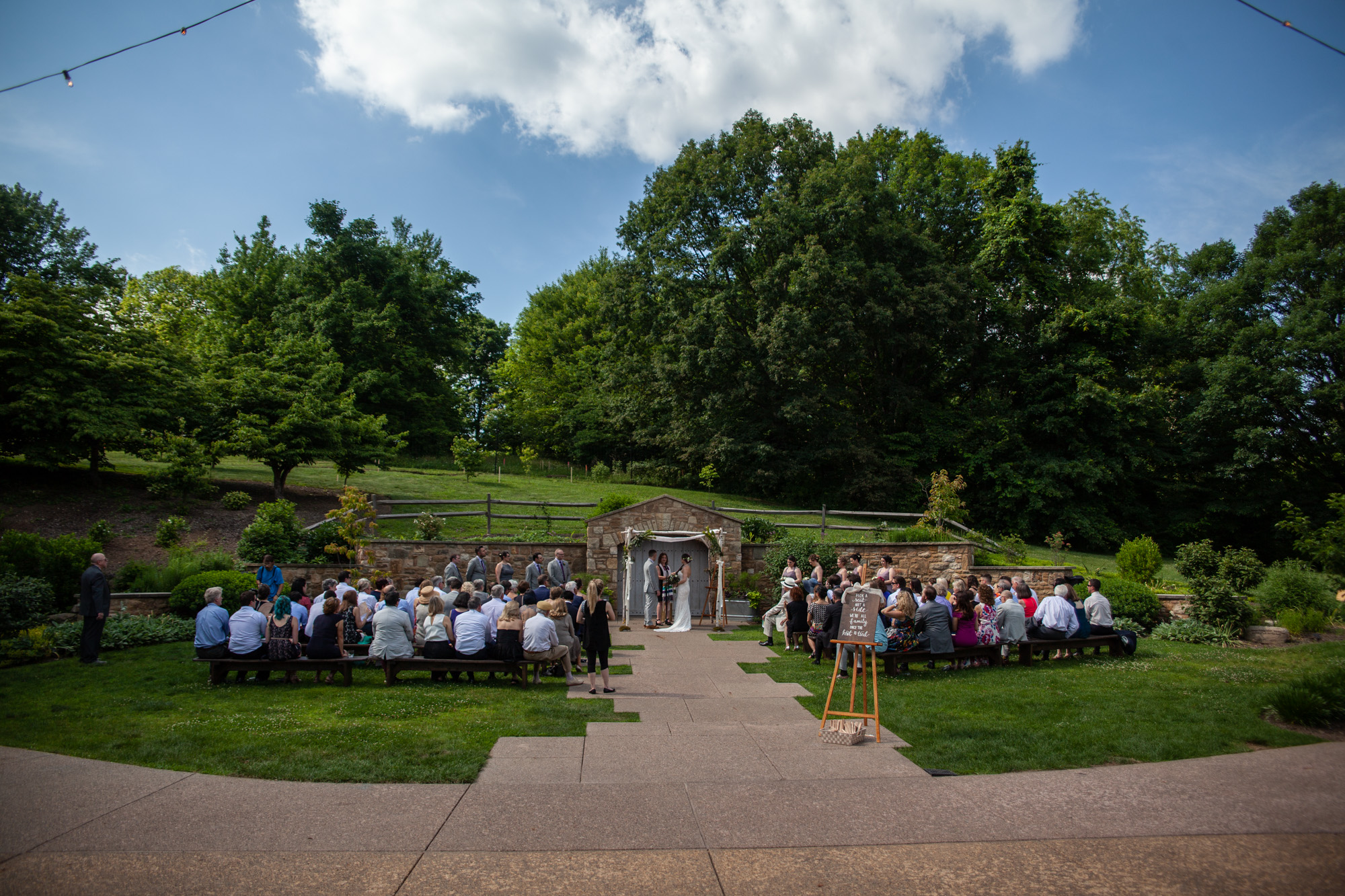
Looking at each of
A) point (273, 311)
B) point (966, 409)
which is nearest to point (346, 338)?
point (273, 311)

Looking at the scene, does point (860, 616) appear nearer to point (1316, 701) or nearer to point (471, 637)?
point (1316, 701)

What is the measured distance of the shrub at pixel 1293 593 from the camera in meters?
14.1

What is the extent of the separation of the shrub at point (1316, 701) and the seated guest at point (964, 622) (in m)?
3.96

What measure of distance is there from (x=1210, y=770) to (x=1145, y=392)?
27.5 metres

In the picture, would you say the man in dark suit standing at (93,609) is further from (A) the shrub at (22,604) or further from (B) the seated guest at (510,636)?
(B) the seated guest at (510,636)

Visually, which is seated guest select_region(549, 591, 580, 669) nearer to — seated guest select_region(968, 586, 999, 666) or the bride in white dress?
the bride in white dress

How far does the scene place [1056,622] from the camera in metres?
11.7

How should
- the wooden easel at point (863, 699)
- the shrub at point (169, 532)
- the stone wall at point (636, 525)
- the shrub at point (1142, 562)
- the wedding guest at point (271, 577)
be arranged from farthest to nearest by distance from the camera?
the shrub at point (1142, 562)
the stone wall at point (636, 525)
the shrub at point (169, 532)
the wedding guest at point (271, 577)
the wooden easel at point (863, 699)

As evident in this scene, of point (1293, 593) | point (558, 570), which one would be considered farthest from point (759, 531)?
point (1293, 593)

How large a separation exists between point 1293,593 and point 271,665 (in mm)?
18552

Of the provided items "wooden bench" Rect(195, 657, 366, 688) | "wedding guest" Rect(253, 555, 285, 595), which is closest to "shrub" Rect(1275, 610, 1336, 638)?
"wooden bench" Rect(195, 657, 366, 688)

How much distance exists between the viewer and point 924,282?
29922 mm

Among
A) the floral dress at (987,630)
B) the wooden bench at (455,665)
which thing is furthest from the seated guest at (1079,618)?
the wooden bench at (455,665)

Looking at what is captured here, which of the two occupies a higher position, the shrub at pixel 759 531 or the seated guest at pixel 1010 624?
the shrub at pixel 759 531
